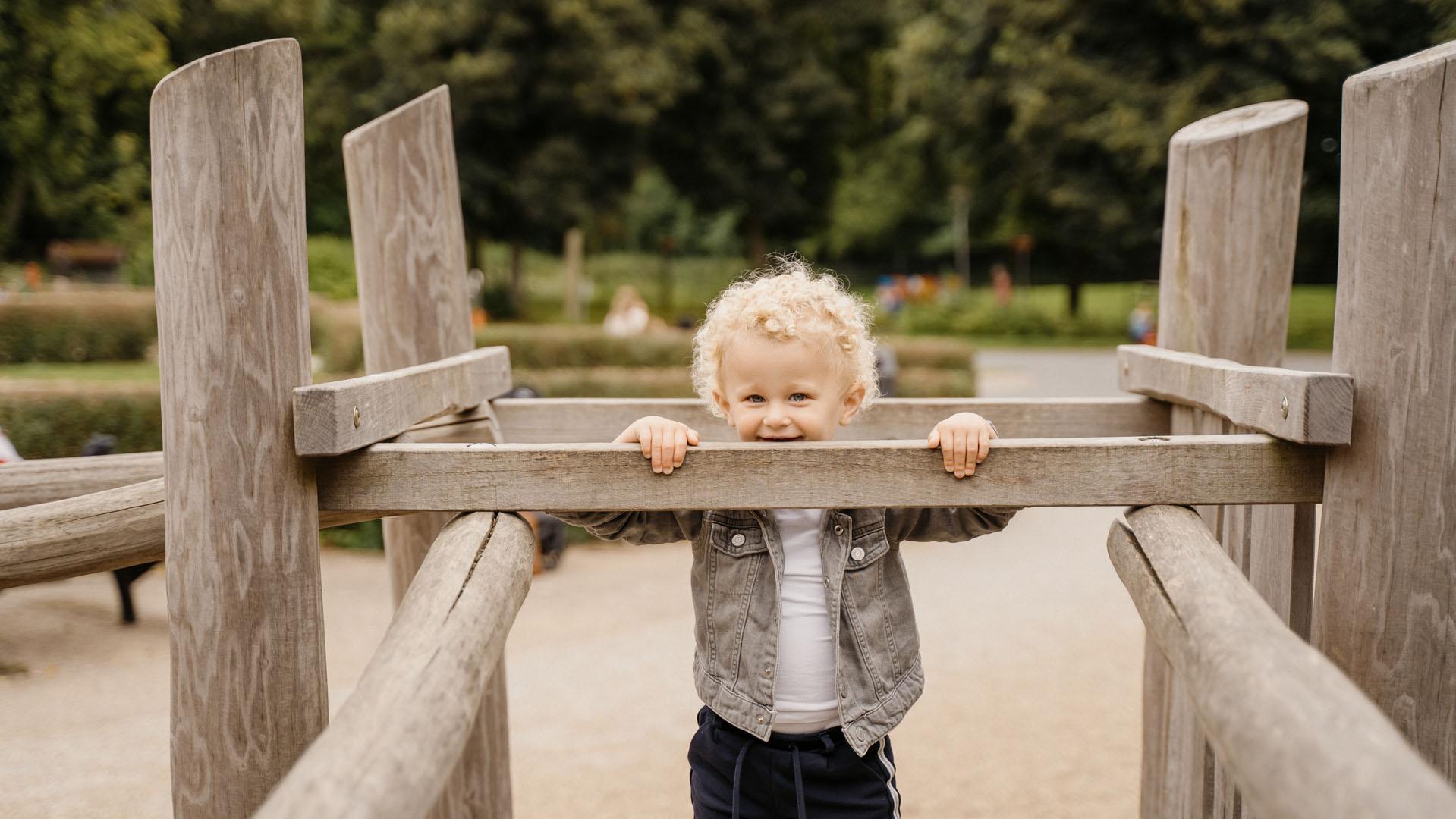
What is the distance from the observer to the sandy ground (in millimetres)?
4395

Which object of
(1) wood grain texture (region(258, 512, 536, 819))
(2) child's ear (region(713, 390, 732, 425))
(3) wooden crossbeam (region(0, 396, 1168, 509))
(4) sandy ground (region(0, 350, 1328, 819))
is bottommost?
(4) sandy ground (region(0, 350, 1328, 819))

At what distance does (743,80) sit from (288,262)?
2559cm

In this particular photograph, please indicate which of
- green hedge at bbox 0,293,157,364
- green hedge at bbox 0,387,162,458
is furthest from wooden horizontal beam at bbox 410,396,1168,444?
green hedge at bbox 0,293,157,364

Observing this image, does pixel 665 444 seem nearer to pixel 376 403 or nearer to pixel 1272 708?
pixel 376 403

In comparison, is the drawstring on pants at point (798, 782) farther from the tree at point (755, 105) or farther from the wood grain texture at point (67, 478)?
the tree at point (755, 105)

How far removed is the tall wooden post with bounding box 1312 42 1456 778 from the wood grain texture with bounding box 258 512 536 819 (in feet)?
4.52

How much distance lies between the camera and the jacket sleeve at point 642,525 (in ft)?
6.91

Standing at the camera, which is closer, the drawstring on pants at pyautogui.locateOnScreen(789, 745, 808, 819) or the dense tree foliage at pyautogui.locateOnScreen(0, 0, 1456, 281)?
the drawstring on pants at pyautogui.locateOnScreen(789, 745, 808, 819)

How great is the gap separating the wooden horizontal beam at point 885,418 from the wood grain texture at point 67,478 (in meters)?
0.75

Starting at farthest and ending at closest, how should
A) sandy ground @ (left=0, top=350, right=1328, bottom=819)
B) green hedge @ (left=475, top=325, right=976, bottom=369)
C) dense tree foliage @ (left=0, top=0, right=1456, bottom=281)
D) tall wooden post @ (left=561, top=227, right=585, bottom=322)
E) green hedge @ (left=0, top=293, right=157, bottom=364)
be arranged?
1. tall wooden post @ (left=561, top=227, right=585, bottom=322)
2. dense tree foliage @ (left=0, top=0, right=1456, bottom=281)
3. green hedge @ (left=0, top=293, right=157, bottom=364)
4. green hedge @ (left=475, top=325, right=976, bottom=369)
5. sandy ground @ (left=0, top=350, right=1328, bottom=819)

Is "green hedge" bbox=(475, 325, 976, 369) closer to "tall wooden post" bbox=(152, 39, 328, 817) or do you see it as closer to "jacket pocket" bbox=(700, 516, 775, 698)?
"jacket pocket" bbox=(700, 516, 775, 698)

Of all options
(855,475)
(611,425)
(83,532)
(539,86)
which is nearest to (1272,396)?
(855,475)

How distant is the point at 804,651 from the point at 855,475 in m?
0.39

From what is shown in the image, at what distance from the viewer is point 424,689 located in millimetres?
1446
